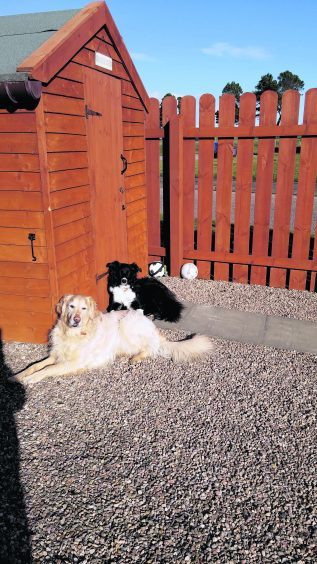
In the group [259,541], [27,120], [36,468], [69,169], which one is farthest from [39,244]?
[259,541]

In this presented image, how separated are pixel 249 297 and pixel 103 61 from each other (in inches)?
140

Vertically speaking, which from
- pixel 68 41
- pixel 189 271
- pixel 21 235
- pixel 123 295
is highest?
pixel 68 41

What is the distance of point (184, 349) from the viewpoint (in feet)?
14.2

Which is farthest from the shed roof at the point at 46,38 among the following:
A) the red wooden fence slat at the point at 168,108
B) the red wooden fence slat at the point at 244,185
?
the red wooden fence slat at the point at 244,185

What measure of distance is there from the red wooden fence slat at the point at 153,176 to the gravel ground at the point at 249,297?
2.88ft

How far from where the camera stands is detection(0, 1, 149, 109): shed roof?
11.7 ft

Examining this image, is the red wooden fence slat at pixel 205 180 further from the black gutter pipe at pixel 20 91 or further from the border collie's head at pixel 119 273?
the black gutter pipe at pixel 20 91

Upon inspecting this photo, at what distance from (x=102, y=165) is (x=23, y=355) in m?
2.36

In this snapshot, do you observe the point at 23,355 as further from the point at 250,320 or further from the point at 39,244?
the point at 250,320

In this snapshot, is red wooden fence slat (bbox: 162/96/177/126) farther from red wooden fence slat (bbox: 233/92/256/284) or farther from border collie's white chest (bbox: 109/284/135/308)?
border collie's white chest (bbox: 109/284/135/308)

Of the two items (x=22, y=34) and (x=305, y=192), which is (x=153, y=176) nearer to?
(x=305, y=192)

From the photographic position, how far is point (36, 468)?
9.31 feet

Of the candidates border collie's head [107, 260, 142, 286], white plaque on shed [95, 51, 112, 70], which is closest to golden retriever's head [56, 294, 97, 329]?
border collie's head [107, 260, 142, 286]

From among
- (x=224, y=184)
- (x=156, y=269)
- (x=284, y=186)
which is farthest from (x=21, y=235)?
(x=284, y=186)
